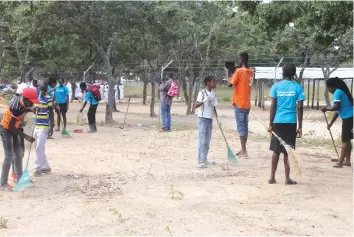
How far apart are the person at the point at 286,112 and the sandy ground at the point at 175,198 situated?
0.46 meters

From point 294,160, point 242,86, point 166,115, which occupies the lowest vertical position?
point 166,115

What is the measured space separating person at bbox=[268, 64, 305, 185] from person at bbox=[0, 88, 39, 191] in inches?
127

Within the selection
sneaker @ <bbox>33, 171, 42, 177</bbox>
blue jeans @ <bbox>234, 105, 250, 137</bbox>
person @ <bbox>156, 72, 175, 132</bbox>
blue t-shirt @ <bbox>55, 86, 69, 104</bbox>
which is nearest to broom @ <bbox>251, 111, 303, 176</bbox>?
blue jeans @ <bbox>234, 105, 250, 137</bbox>

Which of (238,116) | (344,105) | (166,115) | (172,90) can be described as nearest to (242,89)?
(238,116)

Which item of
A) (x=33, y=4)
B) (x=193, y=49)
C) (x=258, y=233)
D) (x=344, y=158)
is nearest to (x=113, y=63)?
(x=193, y=49)

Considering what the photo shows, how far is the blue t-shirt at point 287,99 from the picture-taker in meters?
7.05

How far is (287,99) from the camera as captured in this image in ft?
23.2

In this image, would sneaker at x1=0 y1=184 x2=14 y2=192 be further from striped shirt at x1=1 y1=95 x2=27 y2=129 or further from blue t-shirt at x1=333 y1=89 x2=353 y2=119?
blue t-shirt at x1=333 y1=89 x2=353 y2=119

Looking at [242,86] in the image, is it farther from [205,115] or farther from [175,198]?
[175,198]

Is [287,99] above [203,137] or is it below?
above

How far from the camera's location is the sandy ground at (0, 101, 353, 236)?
5219 millimetres

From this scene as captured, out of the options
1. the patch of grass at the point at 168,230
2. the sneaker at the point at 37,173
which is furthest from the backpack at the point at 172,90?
the patch of grass at the point at 168,230

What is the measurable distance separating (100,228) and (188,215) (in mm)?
990

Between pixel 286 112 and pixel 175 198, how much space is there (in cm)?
197
